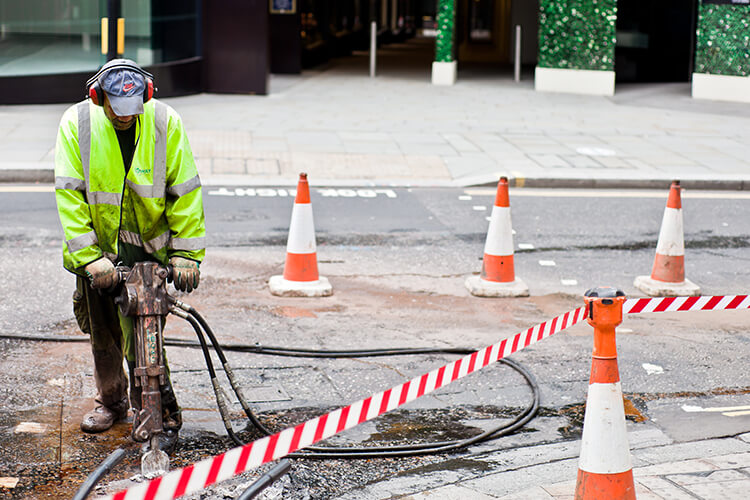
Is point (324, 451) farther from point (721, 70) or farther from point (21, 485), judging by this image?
point (721, 70)

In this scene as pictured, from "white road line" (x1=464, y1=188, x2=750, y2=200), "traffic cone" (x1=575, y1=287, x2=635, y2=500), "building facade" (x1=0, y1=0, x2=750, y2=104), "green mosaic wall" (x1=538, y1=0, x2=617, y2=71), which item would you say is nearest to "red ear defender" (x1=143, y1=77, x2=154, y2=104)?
"traffic cone" (x1=575, y1=287, x2=635, y2=500)

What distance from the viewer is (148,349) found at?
14.9ft

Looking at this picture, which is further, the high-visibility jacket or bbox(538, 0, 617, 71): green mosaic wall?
bbox(538, 0, 617, 71): green mosaic wall

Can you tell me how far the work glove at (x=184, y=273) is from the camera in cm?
473

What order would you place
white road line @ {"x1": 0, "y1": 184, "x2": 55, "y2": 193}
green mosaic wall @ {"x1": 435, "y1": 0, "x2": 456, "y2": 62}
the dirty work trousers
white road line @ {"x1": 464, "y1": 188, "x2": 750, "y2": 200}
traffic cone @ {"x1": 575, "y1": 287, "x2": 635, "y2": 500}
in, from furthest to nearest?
green mosaic wall @ {"x1": 435, "y1": 0, "x2": 456, "y2": 62} → white road line @ {"x1": 464, "y1": 188, "x2": 750, "y2": 200} → white road line @ {"x1": 0, "y1": 184, "x2": 55, "y2": 193} → the dirty work trousers → traffic cone @ {"x1": 575, "y1": 287, "x2": 635, "y2": 500}

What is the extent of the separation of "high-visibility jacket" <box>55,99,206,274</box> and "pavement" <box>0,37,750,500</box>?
7.21 meters

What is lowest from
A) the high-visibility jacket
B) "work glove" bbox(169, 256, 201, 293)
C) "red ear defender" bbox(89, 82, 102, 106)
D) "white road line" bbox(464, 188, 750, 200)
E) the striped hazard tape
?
"white road line" bbox(464, 188, 750, 200)

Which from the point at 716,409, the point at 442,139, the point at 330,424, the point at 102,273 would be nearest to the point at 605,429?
the point at 330,424

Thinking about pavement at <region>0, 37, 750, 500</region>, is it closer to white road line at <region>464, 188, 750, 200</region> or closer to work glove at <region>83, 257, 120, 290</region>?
white road line at <region>464, 188, 750, 200</region>

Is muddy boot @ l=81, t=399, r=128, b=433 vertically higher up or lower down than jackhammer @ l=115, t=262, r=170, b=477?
lower down

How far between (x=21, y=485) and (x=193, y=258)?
122cm

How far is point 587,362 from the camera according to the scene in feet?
21.0

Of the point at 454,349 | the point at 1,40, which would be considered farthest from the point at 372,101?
the point at 454,349

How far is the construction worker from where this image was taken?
4.55 meters
